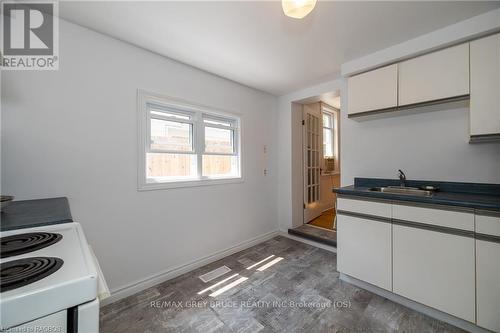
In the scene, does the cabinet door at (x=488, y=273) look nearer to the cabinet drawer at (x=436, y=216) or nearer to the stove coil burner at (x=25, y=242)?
the cabinet drawer at (x=436, y=216)

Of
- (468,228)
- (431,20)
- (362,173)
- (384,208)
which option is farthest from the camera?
(362,173)

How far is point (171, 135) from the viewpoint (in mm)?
2355

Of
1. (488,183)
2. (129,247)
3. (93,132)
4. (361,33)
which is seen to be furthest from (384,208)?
(93,132)

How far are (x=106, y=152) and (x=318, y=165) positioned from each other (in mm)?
3617

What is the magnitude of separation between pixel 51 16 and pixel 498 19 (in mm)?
3641

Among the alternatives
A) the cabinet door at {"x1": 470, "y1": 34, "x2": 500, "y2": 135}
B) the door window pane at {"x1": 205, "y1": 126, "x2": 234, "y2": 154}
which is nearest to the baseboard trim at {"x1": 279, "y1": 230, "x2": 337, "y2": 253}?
the door window pane at {"x1": 205, "y1": 126, "x2": 234, "y2": 154}

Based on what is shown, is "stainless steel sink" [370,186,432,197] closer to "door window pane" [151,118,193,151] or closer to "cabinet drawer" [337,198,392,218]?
"cabinet drawer" [337,198,392,218]

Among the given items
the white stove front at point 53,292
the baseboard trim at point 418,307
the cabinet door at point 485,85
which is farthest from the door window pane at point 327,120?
the white stove front at point 53,292

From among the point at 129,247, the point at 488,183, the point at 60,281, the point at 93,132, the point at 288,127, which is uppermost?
the point at 288,127

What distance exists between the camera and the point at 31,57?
5.15ft

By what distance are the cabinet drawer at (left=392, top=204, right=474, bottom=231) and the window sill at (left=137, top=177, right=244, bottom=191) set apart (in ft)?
6.35

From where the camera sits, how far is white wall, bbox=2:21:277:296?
1532 millimetres

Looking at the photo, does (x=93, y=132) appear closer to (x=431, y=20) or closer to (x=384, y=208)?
(x=384, y=208)

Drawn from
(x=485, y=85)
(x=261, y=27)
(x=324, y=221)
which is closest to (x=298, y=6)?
(x=261, y=27)
